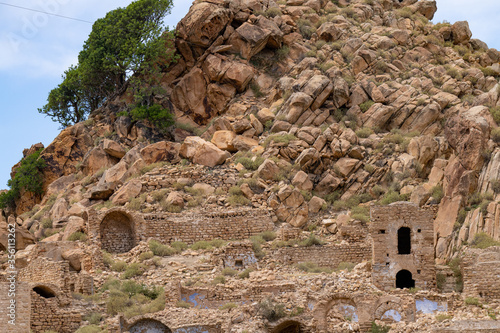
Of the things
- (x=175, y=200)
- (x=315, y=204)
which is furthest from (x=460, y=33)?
(x=175, y=200)

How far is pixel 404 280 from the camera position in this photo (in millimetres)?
34250

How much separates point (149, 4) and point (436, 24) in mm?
19056

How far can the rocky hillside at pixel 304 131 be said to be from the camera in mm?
41344

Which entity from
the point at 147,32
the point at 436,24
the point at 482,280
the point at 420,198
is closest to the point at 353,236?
the point at 420,198

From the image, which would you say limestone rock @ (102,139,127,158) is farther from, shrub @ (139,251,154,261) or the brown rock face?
the brown rock face

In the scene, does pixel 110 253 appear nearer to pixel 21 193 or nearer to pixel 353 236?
pixel 353 236

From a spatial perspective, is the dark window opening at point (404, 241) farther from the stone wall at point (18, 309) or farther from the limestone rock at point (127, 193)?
the stone wall at point (18, 309)

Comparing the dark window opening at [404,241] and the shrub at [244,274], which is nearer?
the dark window opening at [404,241]

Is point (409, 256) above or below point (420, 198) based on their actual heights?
below

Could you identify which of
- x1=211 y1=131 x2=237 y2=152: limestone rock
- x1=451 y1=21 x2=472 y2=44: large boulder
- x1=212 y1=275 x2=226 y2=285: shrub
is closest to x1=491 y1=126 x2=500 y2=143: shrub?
x1=211 y1=131 x2=237 y2=152: limestone rock

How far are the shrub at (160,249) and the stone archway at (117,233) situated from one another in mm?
1879

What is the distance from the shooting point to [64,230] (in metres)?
41.9

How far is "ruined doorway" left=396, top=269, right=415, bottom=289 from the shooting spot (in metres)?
34.0

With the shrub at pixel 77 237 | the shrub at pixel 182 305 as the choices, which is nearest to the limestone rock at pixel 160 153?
the shrub at pixel 77 237
